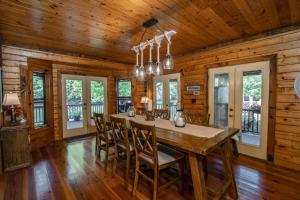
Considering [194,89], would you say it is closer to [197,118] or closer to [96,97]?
[197,118]

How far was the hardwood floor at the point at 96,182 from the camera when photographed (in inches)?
83.0

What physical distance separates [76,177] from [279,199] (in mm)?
2860

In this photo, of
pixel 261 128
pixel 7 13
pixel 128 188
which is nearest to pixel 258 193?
pixel 261 128

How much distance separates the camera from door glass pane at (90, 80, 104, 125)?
5117mm

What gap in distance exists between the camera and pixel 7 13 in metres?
2.25

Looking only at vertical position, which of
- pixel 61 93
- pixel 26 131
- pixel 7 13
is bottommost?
pixel 26 131

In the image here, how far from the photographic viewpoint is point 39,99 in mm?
3969

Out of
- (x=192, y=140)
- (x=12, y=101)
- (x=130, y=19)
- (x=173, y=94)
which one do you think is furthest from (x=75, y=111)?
(x=192, y=140)

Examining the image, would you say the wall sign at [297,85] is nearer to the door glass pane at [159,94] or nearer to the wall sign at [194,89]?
the wall sign at [194,89]

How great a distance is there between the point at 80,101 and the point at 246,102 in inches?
175

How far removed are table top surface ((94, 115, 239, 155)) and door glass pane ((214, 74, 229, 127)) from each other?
173 cm

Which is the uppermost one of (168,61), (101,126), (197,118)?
(168,61)

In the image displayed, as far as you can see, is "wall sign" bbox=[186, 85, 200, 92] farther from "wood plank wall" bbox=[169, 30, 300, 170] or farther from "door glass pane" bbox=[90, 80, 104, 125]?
"door glass pane" bbox=[90, 80, 104, 125]

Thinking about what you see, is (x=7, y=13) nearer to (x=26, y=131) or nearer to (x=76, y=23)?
(x=76, y=23)
